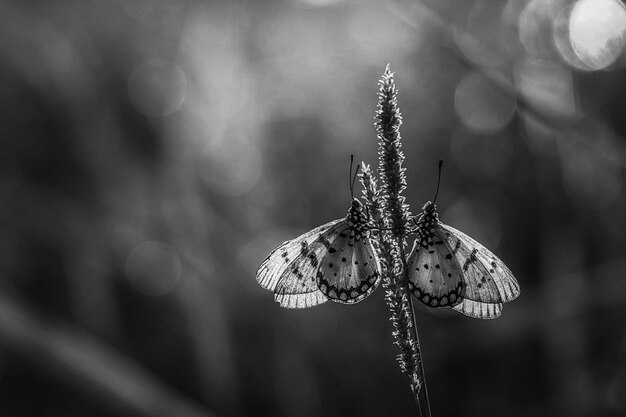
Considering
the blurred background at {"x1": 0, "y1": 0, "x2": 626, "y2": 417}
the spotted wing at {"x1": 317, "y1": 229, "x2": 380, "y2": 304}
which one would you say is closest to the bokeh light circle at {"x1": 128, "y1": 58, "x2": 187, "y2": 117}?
the blurred background at {"x1": 0, "y1": 0, "x2": 626, "y2": 417}

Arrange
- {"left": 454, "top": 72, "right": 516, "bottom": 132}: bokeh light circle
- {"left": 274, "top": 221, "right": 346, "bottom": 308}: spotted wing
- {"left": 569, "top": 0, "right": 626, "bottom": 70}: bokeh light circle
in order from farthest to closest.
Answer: {"left": 454, "top": 72, "right": 516, "bottom": 132}: bokeh light circle
{"left": 569, "top": 0, "right": 626, "bottom": 70}: bokeh light circle
{"left": 274, "top": 221, "right": 346, "bottom": 308}: spotted wing

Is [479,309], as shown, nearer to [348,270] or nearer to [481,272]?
[481,272]

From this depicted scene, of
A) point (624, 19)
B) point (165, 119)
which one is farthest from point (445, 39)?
point (165, 119)

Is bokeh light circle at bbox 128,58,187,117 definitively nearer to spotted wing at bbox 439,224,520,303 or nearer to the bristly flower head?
spotted wing at bbox 439,224,520,303

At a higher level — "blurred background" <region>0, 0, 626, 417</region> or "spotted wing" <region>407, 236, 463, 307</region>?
"blurred background" <region>0, 0, 626, 417</region>

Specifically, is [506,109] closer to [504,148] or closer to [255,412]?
[504,148]

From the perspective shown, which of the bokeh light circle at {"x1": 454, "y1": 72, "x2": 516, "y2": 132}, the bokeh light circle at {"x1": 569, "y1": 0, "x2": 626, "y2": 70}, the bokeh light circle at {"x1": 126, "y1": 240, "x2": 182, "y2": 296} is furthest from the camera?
the bokeh light circle at {"x1": 454, "y1": 72, "x2": 516, "y2": 132}

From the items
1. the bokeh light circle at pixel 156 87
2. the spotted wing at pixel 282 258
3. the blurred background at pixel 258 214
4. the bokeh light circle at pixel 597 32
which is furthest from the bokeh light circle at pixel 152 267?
the bokeh light circle at pixel 597 32
